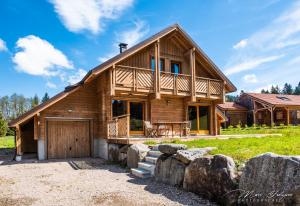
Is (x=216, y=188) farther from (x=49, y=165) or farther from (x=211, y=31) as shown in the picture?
(x=211, y=31)

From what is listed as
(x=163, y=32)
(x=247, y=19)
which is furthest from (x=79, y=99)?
(x=247, y=19)

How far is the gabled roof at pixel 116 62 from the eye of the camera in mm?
12813

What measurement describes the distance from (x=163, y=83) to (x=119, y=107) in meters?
2.85

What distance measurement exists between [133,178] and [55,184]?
2.48 meters

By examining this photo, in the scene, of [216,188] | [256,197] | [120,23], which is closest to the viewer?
[256,197]

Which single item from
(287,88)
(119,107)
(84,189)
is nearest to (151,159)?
(84,189)

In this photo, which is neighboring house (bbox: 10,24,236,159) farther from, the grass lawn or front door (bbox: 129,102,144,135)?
the grass lawn

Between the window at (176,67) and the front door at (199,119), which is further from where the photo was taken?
the front door at (199,119)

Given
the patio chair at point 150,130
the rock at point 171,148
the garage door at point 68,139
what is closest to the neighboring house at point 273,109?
the patio chair at point 150,130

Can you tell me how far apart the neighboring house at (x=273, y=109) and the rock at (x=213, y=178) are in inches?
1091

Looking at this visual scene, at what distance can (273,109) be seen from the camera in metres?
31.8

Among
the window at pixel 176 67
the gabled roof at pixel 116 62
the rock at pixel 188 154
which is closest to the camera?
the rock at pixel 188 154

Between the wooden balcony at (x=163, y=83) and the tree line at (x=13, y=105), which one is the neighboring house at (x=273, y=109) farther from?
the tree line at (x=13, y=105)

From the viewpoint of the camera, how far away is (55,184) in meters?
7.92
